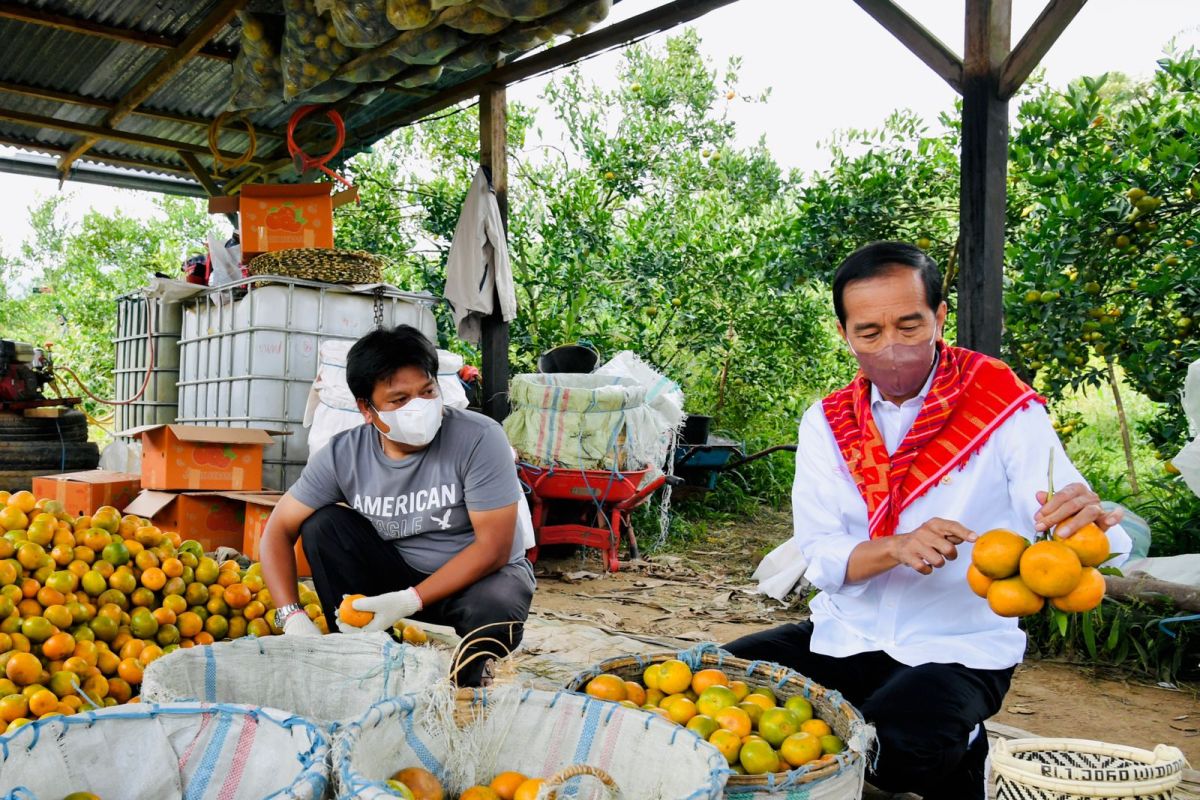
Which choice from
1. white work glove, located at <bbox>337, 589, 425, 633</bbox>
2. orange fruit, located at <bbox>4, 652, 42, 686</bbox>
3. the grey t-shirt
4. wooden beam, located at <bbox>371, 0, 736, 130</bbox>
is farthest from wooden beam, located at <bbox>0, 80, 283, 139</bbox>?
white work glove, located at <bbox>337, 589, 425, 633</bbox>

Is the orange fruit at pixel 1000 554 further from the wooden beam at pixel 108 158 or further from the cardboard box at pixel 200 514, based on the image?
the wooden beam at pixel 108 158

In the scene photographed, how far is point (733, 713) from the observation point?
77.7 inches

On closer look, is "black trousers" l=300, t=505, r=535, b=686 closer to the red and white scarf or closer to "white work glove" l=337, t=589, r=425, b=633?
"white work glove" l=337, t=589, r=425, b=633

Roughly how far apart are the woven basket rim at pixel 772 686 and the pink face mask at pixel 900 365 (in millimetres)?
742

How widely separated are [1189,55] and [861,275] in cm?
360

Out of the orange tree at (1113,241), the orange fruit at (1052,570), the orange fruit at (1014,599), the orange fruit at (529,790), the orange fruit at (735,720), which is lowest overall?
the orange fruit at (529,790)

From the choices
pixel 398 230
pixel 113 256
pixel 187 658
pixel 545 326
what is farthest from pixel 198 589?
pixel 113 256

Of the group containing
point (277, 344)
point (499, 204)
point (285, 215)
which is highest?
point (499, 204)

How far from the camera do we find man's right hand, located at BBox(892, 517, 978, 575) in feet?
6.42

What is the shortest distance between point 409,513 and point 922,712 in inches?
70.6

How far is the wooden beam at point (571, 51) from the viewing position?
17.4 feet

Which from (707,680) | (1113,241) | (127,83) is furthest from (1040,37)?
(127,83)

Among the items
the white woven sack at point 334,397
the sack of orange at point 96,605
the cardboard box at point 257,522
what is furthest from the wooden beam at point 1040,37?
the cardboard box at point 257,522

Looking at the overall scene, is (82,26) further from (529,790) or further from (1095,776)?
(1095,776)
